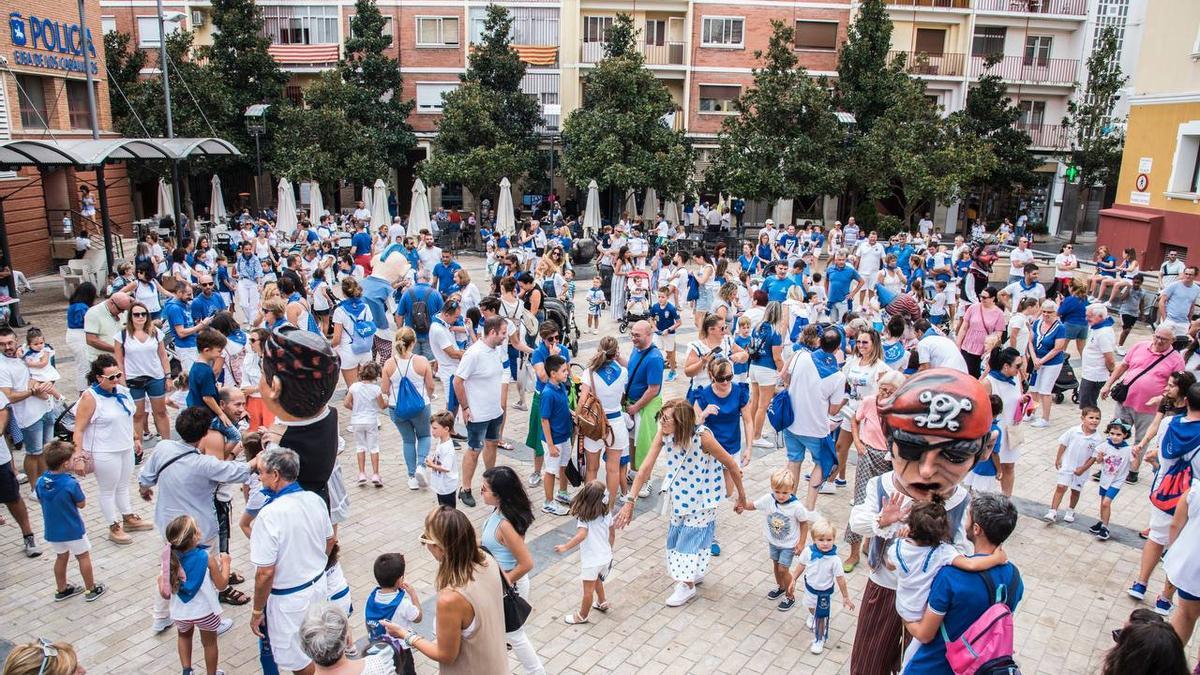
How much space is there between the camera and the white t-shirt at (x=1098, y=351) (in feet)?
31.2

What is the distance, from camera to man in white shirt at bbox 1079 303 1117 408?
31.2 feet

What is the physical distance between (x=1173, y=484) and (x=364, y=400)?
6.77 meters

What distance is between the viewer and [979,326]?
10641 mm

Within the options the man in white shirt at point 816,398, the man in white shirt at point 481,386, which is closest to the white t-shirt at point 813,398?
the man in white shirt at point 816,398

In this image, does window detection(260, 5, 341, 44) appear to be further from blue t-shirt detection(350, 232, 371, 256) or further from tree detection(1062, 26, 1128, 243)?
tree detection(1062, 26, 1128, 243)

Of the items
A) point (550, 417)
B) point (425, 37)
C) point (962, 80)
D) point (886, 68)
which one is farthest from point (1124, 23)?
point (550, 417)

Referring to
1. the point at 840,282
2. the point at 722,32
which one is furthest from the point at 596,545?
the point at 722,32

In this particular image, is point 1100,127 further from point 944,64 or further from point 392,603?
point 392,603

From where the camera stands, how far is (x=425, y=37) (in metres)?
33.8

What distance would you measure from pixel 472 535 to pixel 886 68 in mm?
28714

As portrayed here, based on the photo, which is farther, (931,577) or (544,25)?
(544,25)

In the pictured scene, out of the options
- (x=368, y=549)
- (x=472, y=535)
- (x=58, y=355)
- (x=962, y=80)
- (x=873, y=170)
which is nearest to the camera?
(x=472, y=535)

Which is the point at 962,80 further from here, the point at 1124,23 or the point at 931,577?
the point at 931,577

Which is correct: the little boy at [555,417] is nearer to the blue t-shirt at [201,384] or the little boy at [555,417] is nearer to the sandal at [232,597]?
the sandal at [232,597]
